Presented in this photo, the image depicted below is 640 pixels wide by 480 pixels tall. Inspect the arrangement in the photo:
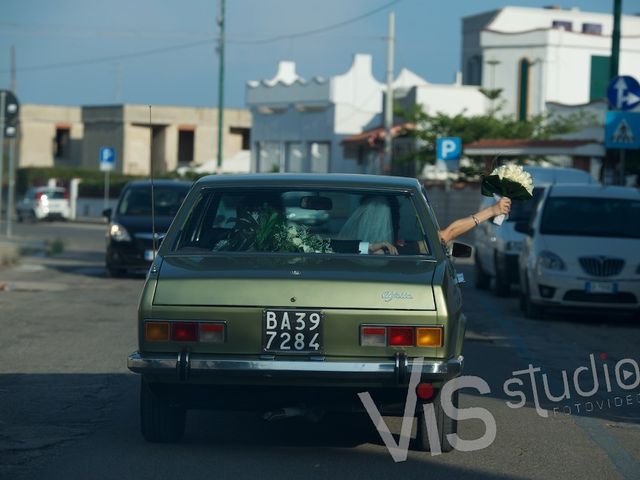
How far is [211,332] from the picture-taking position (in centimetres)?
654

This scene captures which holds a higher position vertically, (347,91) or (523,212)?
(347,91)

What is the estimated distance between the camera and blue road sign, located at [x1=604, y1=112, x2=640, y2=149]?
68.6 feet

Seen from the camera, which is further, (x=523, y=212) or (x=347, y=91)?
(x=347, y=91)

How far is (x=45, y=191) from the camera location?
2173 inches

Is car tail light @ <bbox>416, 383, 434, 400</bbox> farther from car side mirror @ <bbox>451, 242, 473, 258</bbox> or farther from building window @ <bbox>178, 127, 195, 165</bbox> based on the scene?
building window @ <bbox>178, 127, 195, 165</bbox>

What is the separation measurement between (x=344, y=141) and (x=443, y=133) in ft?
41.5

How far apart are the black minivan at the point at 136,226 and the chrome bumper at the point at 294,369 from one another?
45.5 feet

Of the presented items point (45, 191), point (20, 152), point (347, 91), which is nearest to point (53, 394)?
point (45, 191)

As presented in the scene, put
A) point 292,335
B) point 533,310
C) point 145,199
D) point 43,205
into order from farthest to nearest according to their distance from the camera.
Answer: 1. point 43,205
2. point 145,199
3. point 533,310
4. point 292,335

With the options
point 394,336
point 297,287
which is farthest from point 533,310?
point 297,287

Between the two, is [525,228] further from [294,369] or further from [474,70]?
[474,70]

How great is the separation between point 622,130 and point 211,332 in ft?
51.4

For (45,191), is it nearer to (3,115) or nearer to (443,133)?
(443,133)

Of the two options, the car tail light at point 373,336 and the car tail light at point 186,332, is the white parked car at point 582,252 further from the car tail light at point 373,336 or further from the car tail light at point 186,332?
the car tail light at point 186,332
